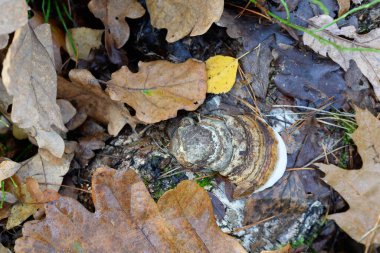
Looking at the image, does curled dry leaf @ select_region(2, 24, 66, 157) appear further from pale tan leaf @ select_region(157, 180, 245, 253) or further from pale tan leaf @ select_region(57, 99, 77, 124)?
pale tan leaf @ select_region(157, 180, 245, 253)

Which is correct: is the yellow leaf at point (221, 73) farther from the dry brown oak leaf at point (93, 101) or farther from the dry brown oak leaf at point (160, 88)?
the dry brown oak leaf at point (93, 101)

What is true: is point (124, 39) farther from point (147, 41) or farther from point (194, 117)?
point (194, 117)

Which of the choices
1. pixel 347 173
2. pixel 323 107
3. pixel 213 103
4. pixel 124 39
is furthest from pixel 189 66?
pixel 347 173

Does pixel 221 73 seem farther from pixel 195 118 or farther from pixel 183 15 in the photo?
pixel 183 15

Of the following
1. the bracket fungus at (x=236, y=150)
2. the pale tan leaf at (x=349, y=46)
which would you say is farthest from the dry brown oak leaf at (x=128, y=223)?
the pale tan leaf at (x=349, y=46)

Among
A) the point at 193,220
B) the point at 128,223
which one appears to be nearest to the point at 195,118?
the point at 193,220

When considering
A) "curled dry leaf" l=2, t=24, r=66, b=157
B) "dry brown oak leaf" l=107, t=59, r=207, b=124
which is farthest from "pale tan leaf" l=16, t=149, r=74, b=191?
"dry brown oak leaf" l=107, t=59, r=207, b=124

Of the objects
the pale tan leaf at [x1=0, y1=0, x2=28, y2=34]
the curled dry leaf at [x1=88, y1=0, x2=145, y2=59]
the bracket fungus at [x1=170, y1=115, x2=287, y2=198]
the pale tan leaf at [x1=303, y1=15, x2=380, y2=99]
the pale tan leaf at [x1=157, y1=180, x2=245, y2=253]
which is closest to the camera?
the pale tan leaf at [x1=0, y1=0, x2=28, y2=34]
